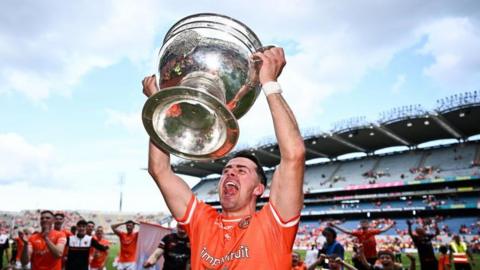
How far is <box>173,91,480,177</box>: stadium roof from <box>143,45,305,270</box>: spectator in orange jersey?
36.3m

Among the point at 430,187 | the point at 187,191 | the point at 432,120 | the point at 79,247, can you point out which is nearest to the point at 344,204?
the point at 430,187

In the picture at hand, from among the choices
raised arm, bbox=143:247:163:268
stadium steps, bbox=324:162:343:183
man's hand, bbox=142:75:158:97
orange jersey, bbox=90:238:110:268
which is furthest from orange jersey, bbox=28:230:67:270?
stadium steps, bbox=324:162:343:183

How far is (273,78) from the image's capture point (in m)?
2.34

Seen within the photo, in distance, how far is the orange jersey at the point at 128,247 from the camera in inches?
436

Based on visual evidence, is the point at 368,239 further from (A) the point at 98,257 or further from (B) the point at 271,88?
(B) the point at 271,88

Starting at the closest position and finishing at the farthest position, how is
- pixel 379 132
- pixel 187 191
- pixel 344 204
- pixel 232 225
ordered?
pixel 232 225, pixel 187 191, pixel 379 132, pixel 344 204

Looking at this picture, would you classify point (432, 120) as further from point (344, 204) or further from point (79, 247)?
point (79, 247)

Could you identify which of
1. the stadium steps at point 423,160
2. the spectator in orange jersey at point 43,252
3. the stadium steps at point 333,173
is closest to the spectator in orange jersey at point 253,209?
the spectator in orange jersey at point 43,252

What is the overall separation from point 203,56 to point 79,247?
8091 millimetres

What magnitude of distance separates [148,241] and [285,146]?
818cm

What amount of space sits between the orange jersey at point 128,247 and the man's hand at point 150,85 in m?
9.17

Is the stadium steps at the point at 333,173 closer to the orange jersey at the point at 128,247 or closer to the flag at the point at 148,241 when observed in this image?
the orange jersey at the point at 128,247

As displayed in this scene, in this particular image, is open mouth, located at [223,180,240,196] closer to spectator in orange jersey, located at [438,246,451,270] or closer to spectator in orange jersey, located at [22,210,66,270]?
spectator in orange jersey, located at [22,210,66,270]

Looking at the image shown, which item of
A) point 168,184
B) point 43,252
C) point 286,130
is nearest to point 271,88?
point 286,130
